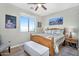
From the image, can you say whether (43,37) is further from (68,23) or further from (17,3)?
(17,3)

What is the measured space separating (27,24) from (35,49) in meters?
0.51

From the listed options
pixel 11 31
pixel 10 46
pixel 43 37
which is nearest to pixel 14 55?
pixel 10 46

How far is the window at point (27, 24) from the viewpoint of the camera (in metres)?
1.41

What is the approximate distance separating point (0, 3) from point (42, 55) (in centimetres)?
119

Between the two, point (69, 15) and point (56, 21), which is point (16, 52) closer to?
point (56, 21)

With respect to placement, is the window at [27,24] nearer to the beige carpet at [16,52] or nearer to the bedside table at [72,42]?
the beige carpet at [16,52]

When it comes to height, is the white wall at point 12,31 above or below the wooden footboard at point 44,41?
above

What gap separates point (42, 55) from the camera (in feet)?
4.25

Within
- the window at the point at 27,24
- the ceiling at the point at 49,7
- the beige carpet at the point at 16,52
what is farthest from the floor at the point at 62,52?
the ceiling at the point at 49,7

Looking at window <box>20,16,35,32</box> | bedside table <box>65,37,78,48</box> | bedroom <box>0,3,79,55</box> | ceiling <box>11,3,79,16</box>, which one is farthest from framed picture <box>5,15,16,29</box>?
bedside table <box>65,37,78,48</box>

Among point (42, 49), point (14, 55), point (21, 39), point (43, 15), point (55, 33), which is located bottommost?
point (14, 55)

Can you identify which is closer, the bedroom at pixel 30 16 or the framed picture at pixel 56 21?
the bedroom at pixel 30 16

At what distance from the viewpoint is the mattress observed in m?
1.30

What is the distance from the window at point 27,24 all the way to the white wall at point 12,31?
7cm
